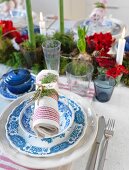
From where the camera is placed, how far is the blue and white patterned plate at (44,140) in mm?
499

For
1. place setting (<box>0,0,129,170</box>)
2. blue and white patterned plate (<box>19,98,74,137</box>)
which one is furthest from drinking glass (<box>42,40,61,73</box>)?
blue and white patterned plate (<box>19,98,74,137</box>)

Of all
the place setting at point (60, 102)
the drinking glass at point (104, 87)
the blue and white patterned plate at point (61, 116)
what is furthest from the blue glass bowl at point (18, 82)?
the drinking glass at point (104, 87)

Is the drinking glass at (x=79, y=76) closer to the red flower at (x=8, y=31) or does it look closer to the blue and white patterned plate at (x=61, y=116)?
the blue and white patterned plate at (x=61, y=116)

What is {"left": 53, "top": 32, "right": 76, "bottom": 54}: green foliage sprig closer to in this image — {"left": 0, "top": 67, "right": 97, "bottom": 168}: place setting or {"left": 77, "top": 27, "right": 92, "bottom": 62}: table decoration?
{"left": 77, "top": 27, "right": 92, "bottom": 62}: table decoration

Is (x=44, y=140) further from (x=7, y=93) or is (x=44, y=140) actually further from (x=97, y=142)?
(x=7, y=93)

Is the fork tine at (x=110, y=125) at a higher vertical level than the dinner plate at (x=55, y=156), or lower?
lower

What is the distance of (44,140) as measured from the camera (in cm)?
51

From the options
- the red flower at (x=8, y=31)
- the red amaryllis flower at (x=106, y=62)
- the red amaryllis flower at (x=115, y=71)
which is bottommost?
the red amaryllis flower at (x=115, y=71)

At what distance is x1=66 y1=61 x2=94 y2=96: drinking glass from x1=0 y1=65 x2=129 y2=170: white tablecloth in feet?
0.19

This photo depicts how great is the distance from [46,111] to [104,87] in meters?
0.25

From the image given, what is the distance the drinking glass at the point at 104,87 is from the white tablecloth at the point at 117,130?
18 mm

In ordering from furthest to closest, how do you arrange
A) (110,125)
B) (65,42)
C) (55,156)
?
(65,42), (110,125), (55,156)

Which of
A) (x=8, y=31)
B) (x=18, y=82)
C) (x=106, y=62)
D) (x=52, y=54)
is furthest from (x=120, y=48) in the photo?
(x=8, y=31)

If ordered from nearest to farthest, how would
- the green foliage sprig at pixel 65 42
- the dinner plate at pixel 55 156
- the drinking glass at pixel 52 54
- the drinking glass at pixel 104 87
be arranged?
the dinner plate at pixel 55 156
the drinking glass at pixel 104 87
the drinking glass at pixel 52 54
the green foliage sprig at pixel 65 42
